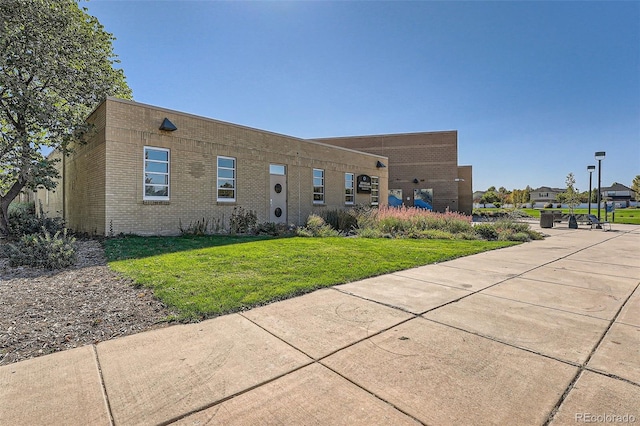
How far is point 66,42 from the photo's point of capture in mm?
12031

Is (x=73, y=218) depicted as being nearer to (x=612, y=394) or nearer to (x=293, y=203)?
(x=293, y=203)

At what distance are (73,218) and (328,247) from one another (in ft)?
40.4

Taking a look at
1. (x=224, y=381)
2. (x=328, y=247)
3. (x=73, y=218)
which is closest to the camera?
(x=224, y=381)

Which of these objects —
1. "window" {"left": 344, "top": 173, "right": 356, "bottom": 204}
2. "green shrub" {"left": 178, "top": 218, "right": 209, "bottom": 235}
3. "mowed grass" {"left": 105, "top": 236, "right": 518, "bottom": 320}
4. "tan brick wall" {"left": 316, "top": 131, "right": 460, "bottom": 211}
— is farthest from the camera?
"tan brick wall" {"left": 316, "top": 131, "right": 460, "bottom": 211}

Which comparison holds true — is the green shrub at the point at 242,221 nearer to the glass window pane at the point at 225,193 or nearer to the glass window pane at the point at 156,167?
the glass window pane at the point at 225,193

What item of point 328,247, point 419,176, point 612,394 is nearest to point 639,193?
point 419,176

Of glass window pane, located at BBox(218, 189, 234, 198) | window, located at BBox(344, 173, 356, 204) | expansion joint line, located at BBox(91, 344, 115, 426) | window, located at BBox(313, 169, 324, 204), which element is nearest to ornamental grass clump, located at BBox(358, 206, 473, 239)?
window, located at BBox(313, 169, 324, 204)

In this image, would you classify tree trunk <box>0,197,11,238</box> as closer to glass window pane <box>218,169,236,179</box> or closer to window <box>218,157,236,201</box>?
window <box>218,157,236,201</box>

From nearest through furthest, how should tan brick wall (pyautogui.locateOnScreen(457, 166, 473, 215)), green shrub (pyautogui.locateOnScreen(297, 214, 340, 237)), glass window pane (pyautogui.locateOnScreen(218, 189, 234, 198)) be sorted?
green shrub (pyautogui.locateOnScreen(297, 214, 340, 237)), glass window pane (pyautogui.locateOnScreen(218, 189, 234, 198)), tan brick wall (pyautogui.locateOnScreen(457, 166, 473, 215))

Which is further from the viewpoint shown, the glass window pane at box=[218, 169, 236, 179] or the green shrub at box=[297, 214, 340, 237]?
the glass window pane at box=[218, 169, 236, 179]

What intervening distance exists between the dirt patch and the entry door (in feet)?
32.6

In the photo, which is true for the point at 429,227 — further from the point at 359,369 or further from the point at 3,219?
the point at 3,219

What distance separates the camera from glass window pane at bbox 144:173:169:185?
11734mm

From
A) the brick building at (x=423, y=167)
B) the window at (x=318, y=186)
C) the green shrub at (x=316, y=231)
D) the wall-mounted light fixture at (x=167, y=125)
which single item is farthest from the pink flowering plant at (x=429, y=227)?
the brick building at (x=423, y=167)
